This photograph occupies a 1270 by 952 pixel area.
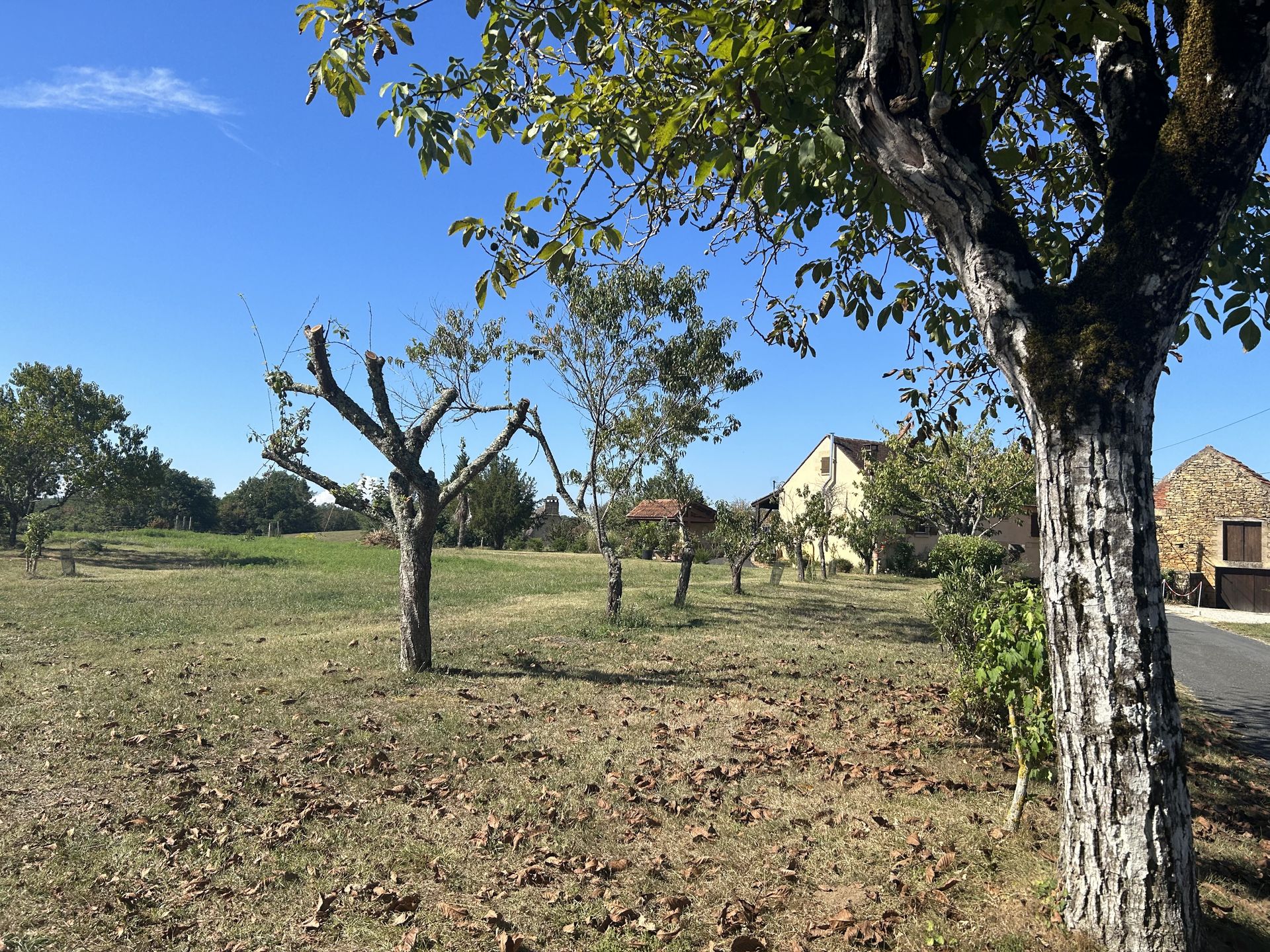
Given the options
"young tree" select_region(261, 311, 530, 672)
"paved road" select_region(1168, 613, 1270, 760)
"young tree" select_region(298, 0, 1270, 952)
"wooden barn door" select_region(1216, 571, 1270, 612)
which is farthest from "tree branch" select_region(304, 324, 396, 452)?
"wooden barn door" select_region(1216, 571, 1270, 612)

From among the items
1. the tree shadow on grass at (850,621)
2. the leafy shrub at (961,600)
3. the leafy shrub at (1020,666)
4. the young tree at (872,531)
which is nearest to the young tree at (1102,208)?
the leafy shrub at (1020,666)

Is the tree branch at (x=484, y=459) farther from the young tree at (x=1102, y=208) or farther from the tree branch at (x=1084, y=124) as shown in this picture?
the tree branch at (x=1084, y=124)

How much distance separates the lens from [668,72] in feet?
17.1

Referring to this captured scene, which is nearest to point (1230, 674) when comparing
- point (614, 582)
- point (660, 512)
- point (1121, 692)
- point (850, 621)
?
point (850, 621)

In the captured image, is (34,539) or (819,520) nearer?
(34,539)

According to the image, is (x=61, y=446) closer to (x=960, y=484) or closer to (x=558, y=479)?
(x=558, y=479)

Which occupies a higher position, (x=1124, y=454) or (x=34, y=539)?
(x=1124, y=454)

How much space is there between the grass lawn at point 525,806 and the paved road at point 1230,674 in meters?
0.68

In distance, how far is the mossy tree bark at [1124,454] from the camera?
10.8 feet

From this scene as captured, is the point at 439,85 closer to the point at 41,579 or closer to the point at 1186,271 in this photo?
the point at 1186,271

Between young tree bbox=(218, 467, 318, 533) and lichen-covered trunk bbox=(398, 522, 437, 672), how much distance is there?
68.8m

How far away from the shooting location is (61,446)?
112ft

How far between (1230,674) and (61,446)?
144 feet

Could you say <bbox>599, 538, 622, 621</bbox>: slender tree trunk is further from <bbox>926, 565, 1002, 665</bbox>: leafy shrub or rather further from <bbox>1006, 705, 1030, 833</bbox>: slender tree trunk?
<bbox>1006, 705, 1030, 833</bbox>: slender tree trunk
